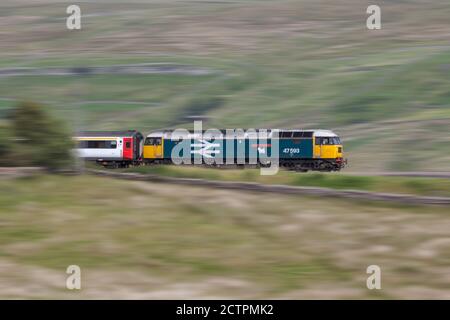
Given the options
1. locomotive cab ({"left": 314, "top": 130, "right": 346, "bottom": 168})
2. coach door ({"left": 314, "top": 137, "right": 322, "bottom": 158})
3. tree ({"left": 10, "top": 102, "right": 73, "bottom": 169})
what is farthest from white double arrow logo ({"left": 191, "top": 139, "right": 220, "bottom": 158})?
tree ({"left": 10, "top": 102, "right": 73, "bottom": 169})

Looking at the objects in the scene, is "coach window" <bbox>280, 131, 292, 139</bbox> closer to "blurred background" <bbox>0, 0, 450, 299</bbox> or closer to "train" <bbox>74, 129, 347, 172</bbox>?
"train" <bbox>74, 129, 347, 172</bbox>

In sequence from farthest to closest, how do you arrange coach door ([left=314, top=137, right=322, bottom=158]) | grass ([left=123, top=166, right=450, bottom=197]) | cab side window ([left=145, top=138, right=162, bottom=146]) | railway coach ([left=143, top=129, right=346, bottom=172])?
cab side window ([left=145, top=138, right=162, bottom=146]), railway coach ([left=143, top=129, right=346, bottom=172]), coach door ([left=314, top=137, right=322, bottom=158]), grass ([left=123, top=166, right=450, bottom=197])

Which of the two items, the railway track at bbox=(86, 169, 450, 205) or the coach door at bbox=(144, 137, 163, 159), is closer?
the railway track at bbox=(86, 169, 450, 205)

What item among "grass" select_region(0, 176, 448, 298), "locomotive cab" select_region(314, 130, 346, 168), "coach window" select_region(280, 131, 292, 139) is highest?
"coach window" select_region(280, 131, 292, 139)

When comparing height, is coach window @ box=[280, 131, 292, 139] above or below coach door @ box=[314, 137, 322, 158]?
above

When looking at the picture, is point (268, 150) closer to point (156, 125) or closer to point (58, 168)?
point (58, 168)

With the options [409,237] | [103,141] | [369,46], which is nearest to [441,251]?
[409,237]

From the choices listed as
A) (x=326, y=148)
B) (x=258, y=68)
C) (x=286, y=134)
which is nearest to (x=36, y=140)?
(x=286, y=134)

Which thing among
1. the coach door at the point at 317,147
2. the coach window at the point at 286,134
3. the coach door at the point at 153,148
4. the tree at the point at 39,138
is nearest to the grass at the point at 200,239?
the tree at the point at 39,138
